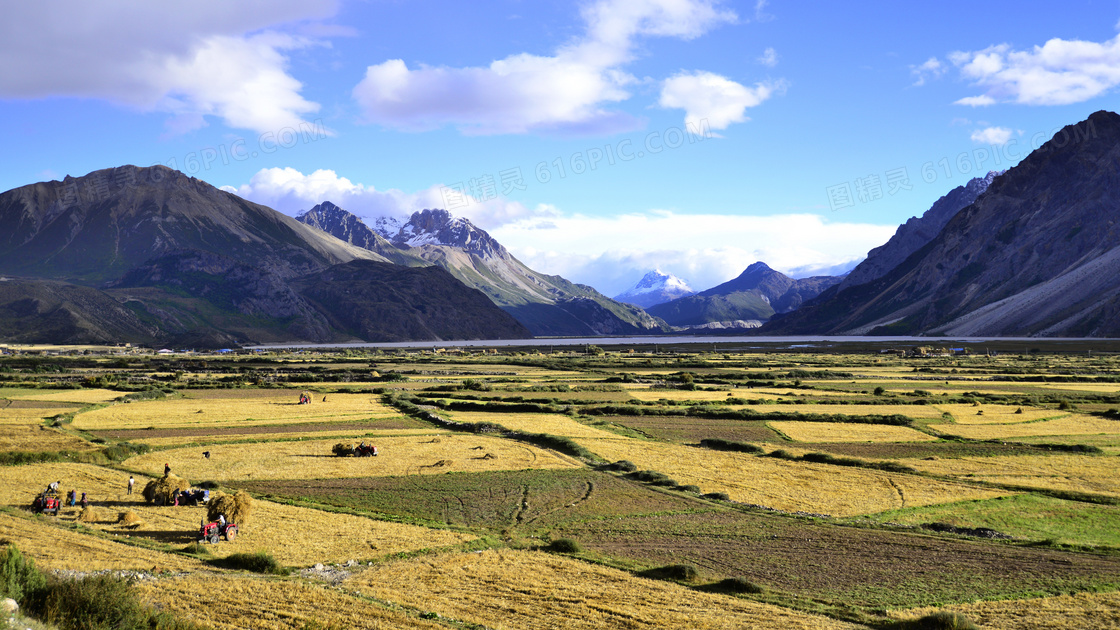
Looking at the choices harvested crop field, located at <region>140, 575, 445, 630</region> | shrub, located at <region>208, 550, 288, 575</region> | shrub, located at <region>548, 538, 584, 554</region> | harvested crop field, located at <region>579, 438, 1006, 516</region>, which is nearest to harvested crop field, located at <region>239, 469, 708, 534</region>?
shrub, located at <region>548, 538, 584, 554</region>

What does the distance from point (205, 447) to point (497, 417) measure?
89.2ft

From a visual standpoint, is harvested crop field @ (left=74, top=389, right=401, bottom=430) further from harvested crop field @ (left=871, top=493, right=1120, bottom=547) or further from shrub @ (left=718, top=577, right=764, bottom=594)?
harvested crop field @ (left=871, top=493, right=1120, bottom=547)

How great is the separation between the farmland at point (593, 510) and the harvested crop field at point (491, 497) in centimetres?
20

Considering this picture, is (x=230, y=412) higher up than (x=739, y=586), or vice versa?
(x=230, y=412)

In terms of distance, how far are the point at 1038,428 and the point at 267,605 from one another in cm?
6281

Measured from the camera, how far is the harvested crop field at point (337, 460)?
134ft

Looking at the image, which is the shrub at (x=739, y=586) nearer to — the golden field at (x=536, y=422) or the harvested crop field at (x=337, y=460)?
the harvested crop field at (x=337, y=460)

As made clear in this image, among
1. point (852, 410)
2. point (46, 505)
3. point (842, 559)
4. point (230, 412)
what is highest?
point (46, 505)

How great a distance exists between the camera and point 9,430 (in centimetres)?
5244

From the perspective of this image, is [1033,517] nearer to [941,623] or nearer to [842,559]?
[842,559]

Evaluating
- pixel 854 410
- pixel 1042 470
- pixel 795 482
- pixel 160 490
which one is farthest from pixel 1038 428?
pixel 160 490

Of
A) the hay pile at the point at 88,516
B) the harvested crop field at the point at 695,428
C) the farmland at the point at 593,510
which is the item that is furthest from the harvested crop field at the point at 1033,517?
the hay pile at the point at 88,516

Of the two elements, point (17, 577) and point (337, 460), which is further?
point (337, 460)

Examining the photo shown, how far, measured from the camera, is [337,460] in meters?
44.8
